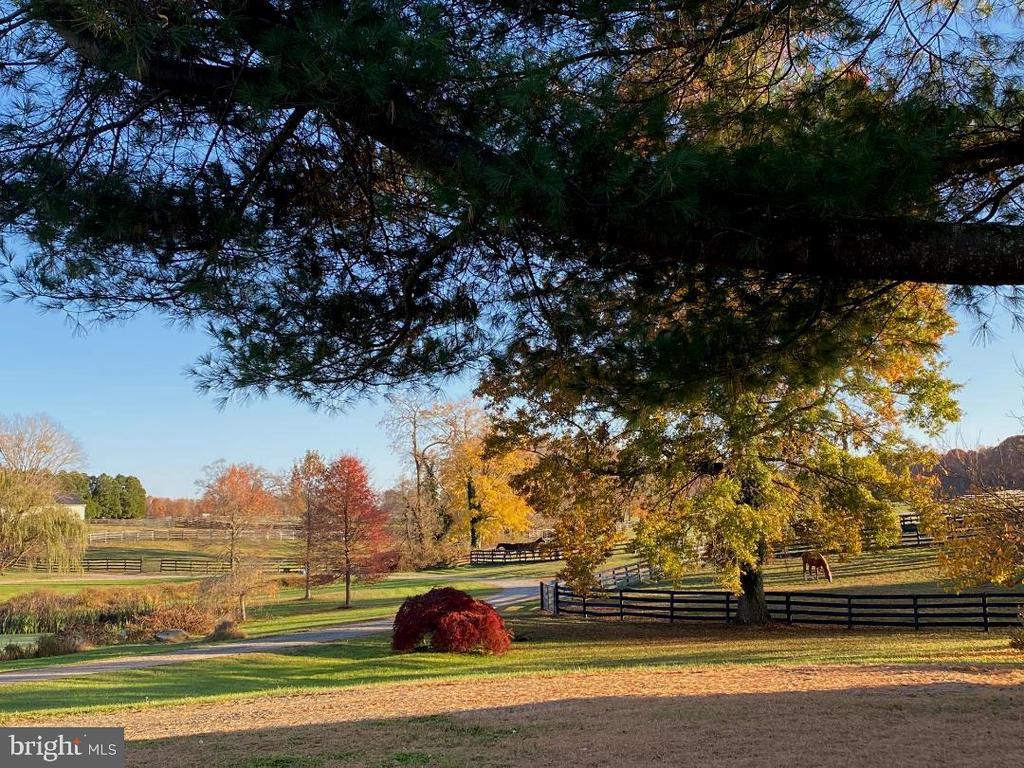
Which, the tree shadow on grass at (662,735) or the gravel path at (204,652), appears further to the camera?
the gravel path at (204,652)

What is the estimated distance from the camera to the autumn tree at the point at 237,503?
33.8m

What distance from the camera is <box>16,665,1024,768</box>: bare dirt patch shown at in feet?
20.1

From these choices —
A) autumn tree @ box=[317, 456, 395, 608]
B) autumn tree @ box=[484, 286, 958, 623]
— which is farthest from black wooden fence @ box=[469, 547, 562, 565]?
autumn tree @ box=[484, 286, 958, 623]

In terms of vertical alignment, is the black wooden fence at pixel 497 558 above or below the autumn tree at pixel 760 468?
below

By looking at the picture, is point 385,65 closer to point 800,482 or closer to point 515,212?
point 515,212

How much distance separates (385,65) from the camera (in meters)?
3.71

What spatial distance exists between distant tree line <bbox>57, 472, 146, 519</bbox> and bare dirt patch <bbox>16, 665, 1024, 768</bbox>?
2867 inches

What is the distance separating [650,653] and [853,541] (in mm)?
5332

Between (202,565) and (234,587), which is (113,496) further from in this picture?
(234,587)

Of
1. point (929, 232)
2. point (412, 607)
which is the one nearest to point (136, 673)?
point (412, 607)

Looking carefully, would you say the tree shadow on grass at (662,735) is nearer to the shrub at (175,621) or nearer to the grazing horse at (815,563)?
the shrub at (175,621)

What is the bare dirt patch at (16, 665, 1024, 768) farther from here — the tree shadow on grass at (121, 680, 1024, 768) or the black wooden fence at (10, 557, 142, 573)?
the black wooden fence at (10, 557, 142, 573)

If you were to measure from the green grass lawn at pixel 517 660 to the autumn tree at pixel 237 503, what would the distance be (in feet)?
40.5

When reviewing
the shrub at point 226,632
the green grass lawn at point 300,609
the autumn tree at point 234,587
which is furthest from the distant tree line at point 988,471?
the autumn tree at point 234,587
